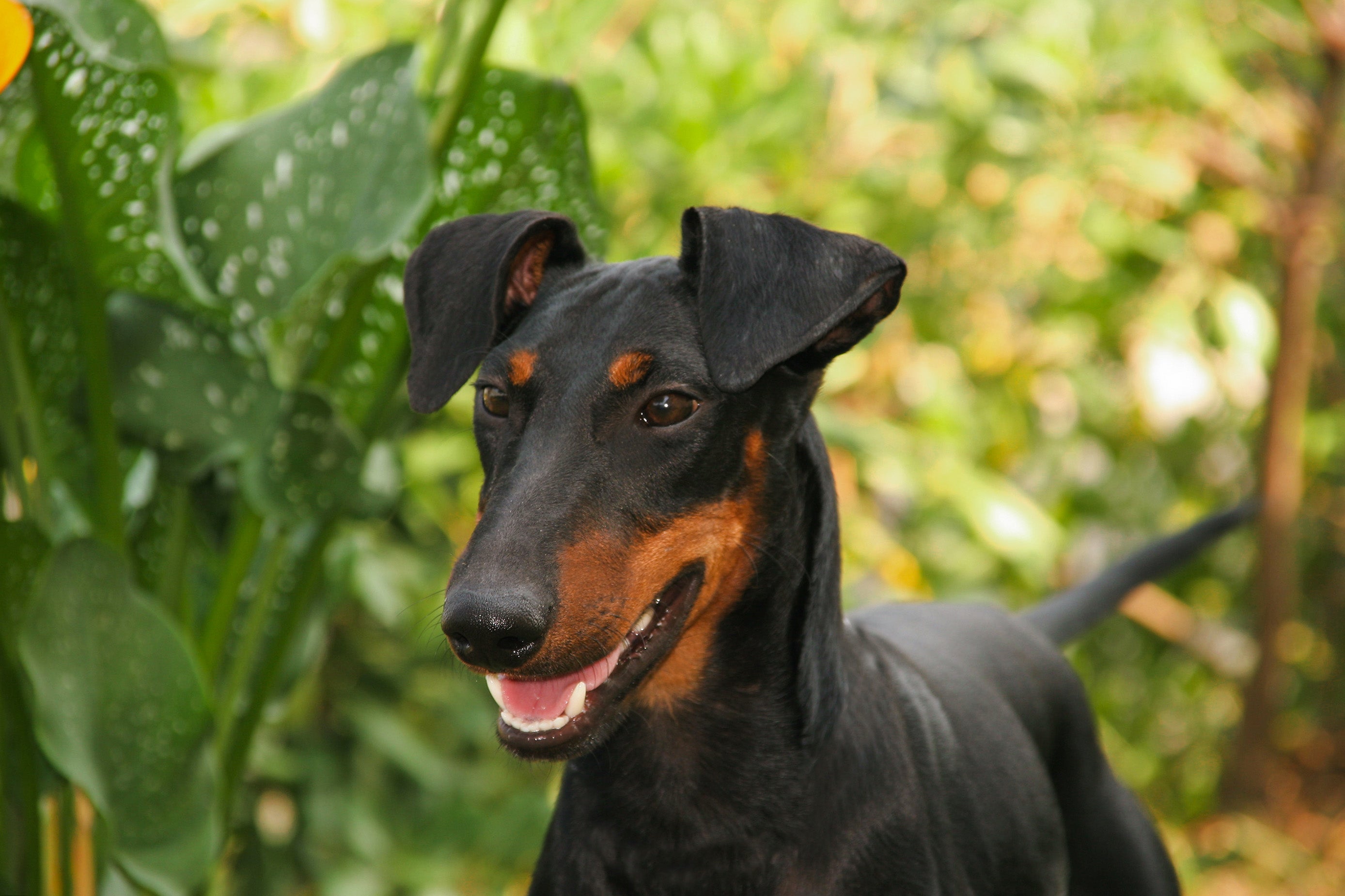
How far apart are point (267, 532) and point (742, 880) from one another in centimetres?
130

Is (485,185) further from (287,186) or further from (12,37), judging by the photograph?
(12,37)

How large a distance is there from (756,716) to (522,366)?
1.73ft

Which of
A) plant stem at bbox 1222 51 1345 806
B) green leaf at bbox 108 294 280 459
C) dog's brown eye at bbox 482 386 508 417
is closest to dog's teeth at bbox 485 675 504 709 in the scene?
dog's brown eye at bbox 482 386 508 417

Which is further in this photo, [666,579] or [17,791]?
[17,791]

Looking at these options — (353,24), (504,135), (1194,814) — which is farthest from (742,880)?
(1194,814)

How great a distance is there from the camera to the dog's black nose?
1.29 meters

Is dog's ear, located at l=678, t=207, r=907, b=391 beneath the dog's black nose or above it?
above

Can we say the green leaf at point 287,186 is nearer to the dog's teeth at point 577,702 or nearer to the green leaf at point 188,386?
the green leaf at point 188,386

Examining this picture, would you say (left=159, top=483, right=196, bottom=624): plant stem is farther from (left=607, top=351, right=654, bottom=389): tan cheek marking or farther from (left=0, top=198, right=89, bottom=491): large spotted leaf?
(left=607, top=351, right=654, bottom=389): tan cheek marking

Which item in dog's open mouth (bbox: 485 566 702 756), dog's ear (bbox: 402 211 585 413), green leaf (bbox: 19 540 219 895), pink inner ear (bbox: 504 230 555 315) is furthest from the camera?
green leaf (bbox: 19 540 219 895)

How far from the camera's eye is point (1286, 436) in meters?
4.10

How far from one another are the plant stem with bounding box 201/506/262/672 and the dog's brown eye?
84 centimetres

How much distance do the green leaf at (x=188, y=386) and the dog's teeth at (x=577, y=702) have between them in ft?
3.04

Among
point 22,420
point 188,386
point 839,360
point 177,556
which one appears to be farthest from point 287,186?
point 839,360
